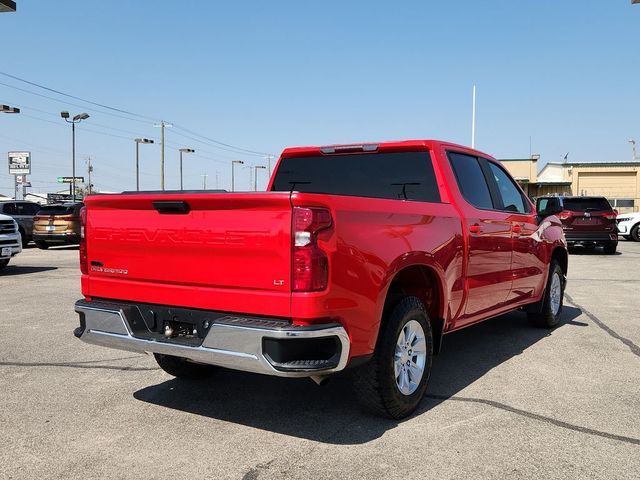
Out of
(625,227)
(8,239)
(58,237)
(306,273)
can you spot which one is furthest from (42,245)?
(625,227)

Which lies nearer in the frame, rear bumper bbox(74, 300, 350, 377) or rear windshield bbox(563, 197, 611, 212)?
rear bumper bbox(74, 300, 350, 377)

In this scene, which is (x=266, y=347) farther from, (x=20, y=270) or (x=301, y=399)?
(x=20, y=270)

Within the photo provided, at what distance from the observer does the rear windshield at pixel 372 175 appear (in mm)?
4805

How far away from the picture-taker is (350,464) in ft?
10.4

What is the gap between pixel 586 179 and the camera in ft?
153

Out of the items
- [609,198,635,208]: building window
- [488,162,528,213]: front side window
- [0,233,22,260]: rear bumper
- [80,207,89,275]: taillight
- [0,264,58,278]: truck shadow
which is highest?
[609,198,635,208]: building window

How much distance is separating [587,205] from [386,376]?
1591 centimetres

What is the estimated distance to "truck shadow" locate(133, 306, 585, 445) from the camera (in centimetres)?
371

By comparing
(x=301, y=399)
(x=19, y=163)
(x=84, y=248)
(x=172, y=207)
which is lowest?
(x=301, y=399)

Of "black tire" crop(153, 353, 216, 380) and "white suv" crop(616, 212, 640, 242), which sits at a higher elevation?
"white suv" crop(616, 212, 640, 242)

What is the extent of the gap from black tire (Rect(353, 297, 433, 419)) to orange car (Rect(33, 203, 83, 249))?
17460 millimetres

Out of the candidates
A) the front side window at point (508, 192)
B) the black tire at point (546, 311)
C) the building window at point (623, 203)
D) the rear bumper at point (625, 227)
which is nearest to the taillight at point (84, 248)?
the front side window at point (508, 192)

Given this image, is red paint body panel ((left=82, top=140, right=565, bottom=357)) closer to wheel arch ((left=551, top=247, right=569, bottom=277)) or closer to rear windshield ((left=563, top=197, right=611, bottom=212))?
wheel arch ((left=551, top=247, right=569, bottom=277))

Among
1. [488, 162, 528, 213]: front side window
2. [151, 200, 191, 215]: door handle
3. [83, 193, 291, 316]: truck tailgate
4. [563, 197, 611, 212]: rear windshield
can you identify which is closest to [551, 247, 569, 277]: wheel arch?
[488, 162, 528, 213]: front side window
